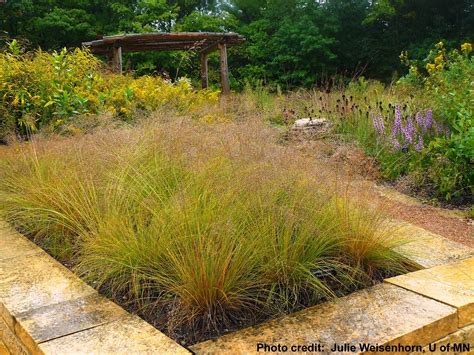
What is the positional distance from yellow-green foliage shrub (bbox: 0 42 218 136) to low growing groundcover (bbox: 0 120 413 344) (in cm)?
222

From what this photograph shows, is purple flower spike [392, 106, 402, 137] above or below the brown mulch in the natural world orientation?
above

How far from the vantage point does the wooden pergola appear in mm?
9047

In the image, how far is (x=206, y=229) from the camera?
2283 millimetres

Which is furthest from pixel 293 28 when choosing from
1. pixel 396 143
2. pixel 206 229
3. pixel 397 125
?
pixel 206 229

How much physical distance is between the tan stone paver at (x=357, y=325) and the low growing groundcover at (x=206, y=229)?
0.13m

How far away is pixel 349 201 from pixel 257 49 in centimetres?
1557

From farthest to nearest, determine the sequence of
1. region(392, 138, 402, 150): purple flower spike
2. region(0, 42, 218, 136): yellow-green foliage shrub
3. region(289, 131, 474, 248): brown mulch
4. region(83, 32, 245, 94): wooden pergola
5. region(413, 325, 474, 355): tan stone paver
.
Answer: region(83, 32, 245, 94): wooden pergola → region(0, 42, 218, 136): yellow-green foliage shrub → region(392, 138, 402, 150): purple flower spike → region(289, 131, 474, 248): brown mulch → region(413, 325, 474, 355): tan stone paver

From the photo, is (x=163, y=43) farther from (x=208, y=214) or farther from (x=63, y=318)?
(x=63, y=318)

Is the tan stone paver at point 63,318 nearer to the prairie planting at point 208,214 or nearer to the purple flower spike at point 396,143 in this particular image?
the prairie planting at point 208,214

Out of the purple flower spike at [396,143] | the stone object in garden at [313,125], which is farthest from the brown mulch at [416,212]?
the stone object in garden at [313,125]

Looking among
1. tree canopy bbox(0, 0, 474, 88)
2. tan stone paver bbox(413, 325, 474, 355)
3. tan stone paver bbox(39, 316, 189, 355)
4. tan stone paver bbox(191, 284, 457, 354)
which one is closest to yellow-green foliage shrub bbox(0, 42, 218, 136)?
tan stone paver bbox(39, 316, 189, 355)

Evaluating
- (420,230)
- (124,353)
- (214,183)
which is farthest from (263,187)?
(420,230)

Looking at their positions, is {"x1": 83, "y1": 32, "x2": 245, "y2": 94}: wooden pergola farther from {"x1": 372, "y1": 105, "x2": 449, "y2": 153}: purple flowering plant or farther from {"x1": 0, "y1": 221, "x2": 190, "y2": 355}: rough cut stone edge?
{"x1": 0, "y1": 221, "x2": 190, "y2": 355}: rough cut stone edge

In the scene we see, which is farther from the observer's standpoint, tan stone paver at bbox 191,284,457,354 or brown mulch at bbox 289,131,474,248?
brown mulch at bbox 289,131,474,248
